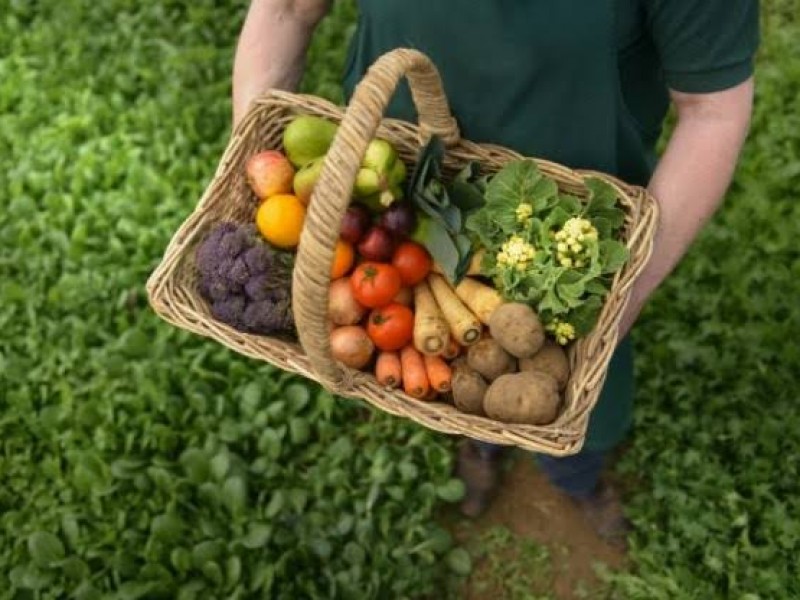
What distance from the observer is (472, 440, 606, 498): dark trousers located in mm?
2430

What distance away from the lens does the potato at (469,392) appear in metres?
1.64

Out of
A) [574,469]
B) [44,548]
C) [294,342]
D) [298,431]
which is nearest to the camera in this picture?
[294,342]

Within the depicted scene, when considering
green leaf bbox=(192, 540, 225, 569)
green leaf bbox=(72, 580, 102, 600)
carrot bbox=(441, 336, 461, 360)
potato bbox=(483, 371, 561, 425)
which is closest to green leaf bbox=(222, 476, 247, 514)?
green leaf bbox=(192, 540, 225, 569)

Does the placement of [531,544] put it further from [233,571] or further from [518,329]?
[518,329]

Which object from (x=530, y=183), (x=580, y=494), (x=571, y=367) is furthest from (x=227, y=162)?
(x=580, y=494)

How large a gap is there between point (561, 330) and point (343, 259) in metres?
0.41

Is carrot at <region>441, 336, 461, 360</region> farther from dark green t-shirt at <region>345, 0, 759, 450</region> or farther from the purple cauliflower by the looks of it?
dark green t-shirt at <region>345, 0, 759, 450</region>

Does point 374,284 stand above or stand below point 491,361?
above

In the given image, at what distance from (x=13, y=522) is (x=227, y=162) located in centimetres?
144

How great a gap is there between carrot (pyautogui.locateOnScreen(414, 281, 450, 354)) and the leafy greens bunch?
0.12 m

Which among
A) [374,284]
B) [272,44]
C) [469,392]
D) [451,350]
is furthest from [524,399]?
[272,44]

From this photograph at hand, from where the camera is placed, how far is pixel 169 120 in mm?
3498

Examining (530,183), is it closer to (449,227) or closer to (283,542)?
(449,227)

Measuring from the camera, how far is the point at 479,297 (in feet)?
5.68
